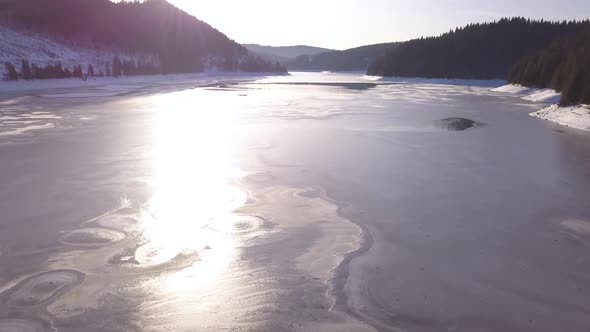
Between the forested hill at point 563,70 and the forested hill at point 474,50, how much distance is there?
4527cm

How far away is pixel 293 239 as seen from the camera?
669 centimetres

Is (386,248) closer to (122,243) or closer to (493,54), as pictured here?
(122,243)

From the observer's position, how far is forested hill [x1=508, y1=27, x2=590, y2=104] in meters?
26.7

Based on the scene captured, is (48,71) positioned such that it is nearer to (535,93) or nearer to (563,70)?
(563,70)

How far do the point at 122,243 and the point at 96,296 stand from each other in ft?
5.19

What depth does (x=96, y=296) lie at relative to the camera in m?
4.93

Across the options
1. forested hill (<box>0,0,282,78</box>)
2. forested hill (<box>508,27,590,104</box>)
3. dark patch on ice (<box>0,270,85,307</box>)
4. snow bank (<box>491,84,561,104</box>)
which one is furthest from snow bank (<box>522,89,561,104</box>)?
forested hill (<box>0,0,282,78</box>)

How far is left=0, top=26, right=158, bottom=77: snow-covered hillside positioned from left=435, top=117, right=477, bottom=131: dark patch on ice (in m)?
74.5

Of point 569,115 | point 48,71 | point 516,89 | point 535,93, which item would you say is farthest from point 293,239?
point 48,71

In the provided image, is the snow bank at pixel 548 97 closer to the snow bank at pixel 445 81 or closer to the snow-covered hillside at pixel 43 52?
the snow bank at pixel 445 81

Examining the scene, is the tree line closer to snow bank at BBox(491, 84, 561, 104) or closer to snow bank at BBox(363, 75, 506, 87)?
snow bank at BBox(363, 75, 506, 87)

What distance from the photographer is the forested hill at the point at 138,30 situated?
109m

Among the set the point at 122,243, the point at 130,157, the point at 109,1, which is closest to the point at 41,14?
the point at 109,1

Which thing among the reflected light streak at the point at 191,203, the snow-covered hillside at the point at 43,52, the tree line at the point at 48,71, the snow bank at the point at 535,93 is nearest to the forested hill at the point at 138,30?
the snow-covered hillside at the point at 43,52
